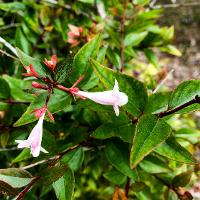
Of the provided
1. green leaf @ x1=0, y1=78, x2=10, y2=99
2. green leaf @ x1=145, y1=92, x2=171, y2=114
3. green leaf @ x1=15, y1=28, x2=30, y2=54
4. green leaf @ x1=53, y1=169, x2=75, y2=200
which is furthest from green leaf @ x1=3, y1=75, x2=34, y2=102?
green leaf @ x1=145, y1=92, x2=171, y2=114

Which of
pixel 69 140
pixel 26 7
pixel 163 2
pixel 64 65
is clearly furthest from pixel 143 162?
pixel 163 2

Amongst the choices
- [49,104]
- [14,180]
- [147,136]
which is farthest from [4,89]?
[147,136]

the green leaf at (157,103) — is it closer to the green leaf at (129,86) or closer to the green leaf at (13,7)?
the green leaf at (129,86)

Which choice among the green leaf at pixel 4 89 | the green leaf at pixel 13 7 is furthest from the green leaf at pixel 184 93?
the green leaf at pixel 13 7

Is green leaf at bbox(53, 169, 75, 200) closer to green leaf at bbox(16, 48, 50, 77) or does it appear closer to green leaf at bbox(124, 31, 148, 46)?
green leaf at bbox(16, 48, 50, 77)

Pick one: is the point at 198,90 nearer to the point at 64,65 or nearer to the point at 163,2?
the point at 64,65

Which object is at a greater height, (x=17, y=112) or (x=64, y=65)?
(x=64, y=65)
